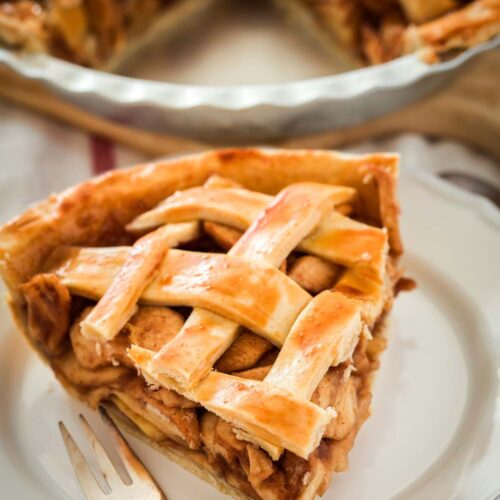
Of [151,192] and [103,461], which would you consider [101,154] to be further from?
[103,461]

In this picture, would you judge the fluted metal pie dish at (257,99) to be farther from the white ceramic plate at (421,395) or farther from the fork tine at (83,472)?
the fork tine at (83,472)

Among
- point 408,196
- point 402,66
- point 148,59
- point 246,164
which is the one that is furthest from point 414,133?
point 148,59

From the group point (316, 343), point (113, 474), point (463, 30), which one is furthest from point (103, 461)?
point (463, 30)

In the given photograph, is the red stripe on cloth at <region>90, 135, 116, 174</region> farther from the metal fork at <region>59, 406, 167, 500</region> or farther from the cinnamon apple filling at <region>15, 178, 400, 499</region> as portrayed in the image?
the metal fork at <region>59, 406, 167, 500</region>

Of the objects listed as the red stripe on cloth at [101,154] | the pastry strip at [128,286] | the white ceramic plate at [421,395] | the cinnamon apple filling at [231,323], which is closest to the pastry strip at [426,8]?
the white ceramic plate at [421,395]

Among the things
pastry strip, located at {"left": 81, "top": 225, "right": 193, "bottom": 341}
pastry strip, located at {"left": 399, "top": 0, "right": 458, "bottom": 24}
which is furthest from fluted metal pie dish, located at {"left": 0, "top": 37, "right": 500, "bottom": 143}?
Result: pastry strip, located at {"left": 81, "top": 225, "right": 193, "bottom": 341}

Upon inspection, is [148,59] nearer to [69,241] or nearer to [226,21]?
[226,21]
